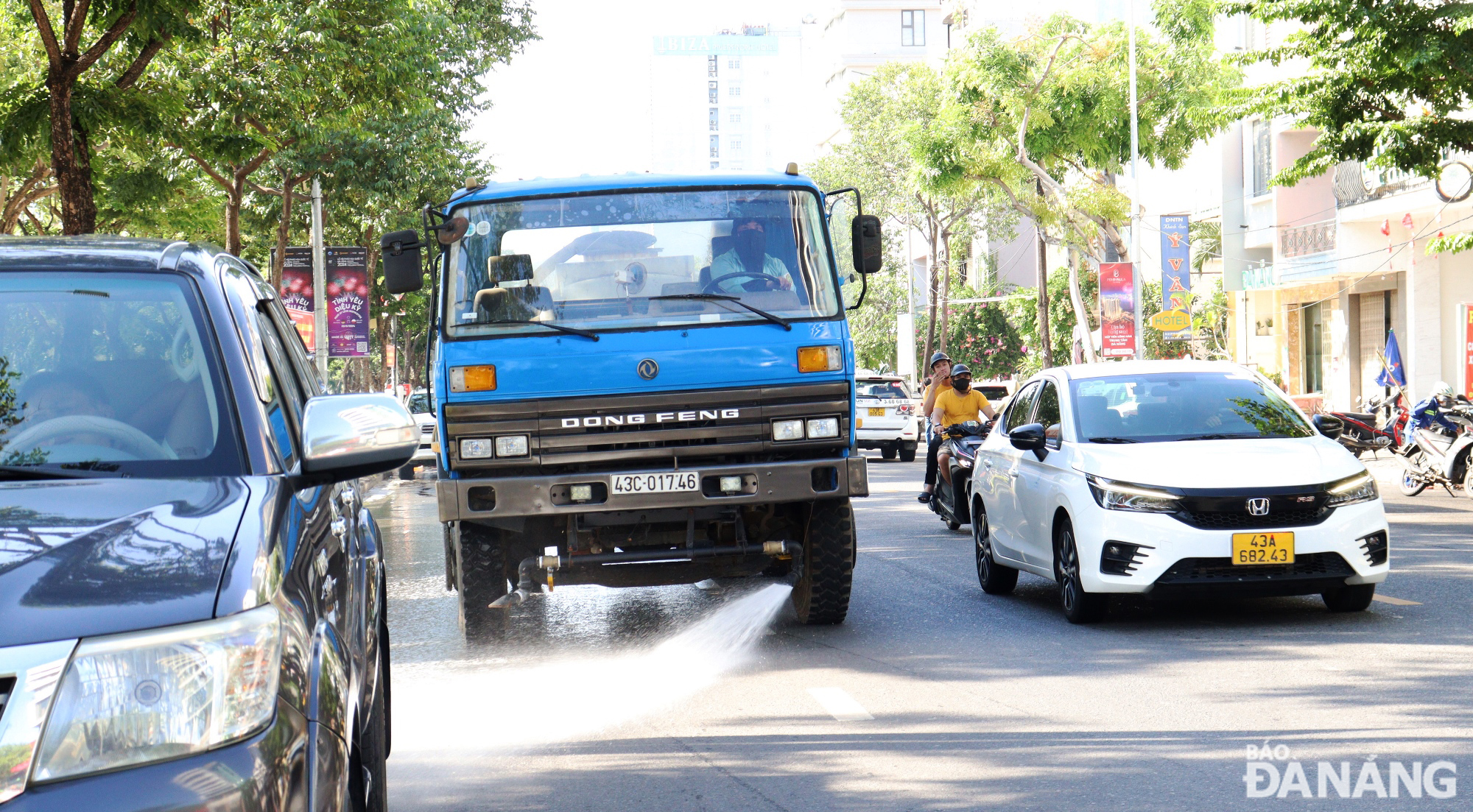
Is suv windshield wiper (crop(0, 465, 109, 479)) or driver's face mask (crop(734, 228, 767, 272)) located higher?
driver's face mask (crop(734, 228, 767, 272))

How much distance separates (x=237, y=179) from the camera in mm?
24766

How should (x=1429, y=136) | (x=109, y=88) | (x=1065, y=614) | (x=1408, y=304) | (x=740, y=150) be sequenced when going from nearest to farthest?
1. (x=1065, y=614)
2. (x=109, y=88)
3. (x=1429, y=136)
4. (x=1408, y=304)
5. (x=740, y=150)

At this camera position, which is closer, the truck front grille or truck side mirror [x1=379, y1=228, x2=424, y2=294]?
the truck front grille

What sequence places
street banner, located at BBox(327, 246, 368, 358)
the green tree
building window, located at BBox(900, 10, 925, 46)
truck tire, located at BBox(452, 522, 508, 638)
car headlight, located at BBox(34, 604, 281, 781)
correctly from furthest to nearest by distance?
building window, located at BBox(900, 10, 925, 46) → street banner, located at BBox(327, 246, 368, 358) → the green tree → truck tire, located at BBox(452, 522, 508, 638) → car headlight, located at BBox(34, 604, 281, 781)

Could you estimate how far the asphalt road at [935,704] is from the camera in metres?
5.53

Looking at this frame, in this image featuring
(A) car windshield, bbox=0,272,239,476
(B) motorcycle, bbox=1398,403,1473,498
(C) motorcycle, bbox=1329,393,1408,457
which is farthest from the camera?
(C) motorcycle, bbox=1329,393,1408,457

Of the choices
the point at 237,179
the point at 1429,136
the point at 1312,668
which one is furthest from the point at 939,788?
the point at 237,179

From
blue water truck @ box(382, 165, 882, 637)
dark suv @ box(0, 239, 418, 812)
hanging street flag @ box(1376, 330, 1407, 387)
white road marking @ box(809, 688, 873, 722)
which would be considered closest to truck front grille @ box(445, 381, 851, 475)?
blue water truck @ box(382, 165, 882, 637)

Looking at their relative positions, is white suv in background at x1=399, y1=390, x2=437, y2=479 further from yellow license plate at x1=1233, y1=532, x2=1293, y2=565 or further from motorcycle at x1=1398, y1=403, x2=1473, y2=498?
yellow license plate at x1=1233, y1=532, x2=1293, y2=565

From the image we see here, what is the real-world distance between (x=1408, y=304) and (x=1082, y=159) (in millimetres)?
10254

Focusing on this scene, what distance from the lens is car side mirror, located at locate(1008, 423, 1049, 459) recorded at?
9.80 m

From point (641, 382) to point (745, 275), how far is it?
0.92 meters

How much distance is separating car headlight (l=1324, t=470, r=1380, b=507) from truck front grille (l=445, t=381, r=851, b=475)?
9.60 feet

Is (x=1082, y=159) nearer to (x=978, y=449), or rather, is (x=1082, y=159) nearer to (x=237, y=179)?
(x=237, y=179)
